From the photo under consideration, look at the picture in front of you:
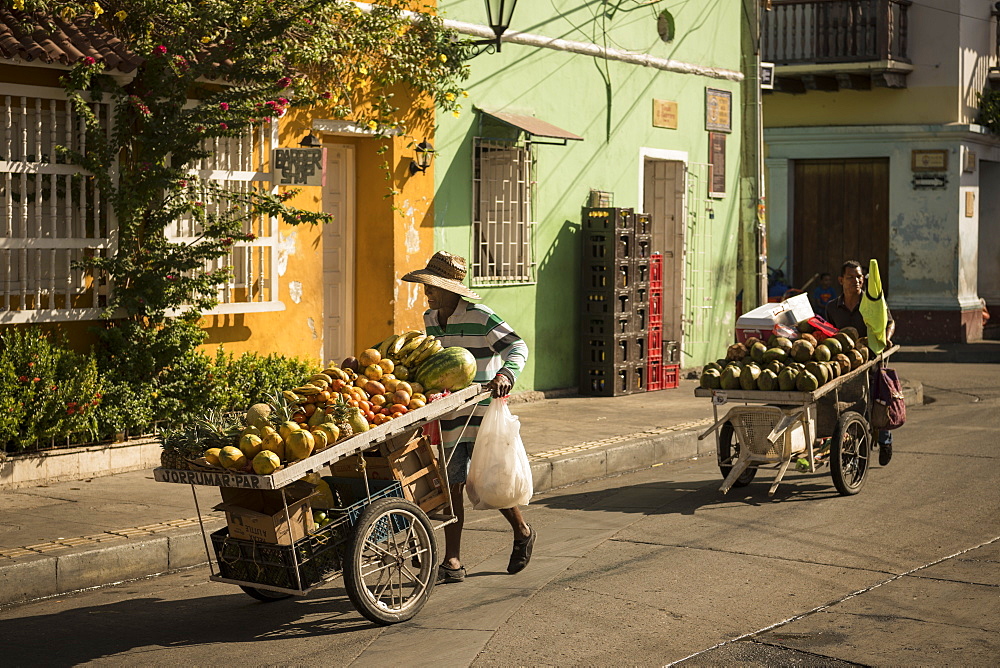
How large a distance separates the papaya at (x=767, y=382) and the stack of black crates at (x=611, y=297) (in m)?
5.68

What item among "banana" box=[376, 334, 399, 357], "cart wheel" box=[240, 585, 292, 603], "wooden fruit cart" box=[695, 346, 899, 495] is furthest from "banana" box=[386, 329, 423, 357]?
"wooden fruit cart" box=[695, 346, 899, 495]

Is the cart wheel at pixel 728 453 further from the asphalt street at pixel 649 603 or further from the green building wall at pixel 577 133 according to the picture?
the green building wall at pixel 577 133

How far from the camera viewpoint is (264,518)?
6.29 meters

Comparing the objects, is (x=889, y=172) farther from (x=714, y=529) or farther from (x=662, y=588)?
(x=662, y=588)

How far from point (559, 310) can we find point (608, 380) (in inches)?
38.6

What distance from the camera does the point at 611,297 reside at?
1514 cm

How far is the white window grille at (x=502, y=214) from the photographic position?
1423 centimetres

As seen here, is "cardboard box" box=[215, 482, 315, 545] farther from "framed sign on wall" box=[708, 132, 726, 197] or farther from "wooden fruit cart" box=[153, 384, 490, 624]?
"framed sign on wall" box=[708, 132, 726, 197]

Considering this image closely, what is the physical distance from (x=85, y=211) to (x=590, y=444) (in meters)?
4.66

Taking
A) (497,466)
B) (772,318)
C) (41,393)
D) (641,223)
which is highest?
(641,223)

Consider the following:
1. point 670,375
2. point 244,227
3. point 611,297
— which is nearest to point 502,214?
point 611,297

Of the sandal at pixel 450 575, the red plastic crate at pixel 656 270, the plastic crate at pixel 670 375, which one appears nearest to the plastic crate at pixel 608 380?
the plastic crate at pixel 670 375

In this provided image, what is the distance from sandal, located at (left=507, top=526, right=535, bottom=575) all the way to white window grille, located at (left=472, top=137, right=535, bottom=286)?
21.8 ft

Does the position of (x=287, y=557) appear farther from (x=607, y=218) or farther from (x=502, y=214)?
(x=607, y=218)
